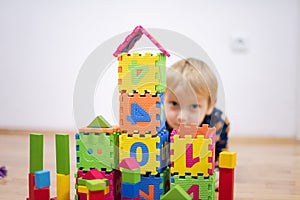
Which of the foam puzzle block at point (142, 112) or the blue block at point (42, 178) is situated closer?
the blue block at point (42, 178)

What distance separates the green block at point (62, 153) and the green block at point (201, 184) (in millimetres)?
217

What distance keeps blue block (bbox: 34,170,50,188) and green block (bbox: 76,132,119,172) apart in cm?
13

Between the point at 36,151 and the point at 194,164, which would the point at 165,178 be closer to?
the point at 194,164

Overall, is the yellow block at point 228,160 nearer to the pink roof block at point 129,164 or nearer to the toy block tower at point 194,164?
the toy block tower at point 194,164

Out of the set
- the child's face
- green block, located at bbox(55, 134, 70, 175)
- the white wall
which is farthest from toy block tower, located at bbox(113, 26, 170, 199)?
the white wall

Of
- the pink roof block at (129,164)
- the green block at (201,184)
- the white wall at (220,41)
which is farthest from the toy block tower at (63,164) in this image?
the white wall at (220,41)

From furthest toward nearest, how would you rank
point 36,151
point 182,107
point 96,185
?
point 182,107, point 36,151, point 96,185

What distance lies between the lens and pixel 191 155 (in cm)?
78

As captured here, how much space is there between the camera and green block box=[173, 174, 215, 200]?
78 centimetres

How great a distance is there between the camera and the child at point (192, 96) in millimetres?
1278

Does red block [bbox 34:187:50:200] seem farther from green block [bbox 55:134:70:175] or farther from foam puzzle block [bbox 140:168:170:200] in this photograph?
foam puzzle block [bbox 140:168:170:200]

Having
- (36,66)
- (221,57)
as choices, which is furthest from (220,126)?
(36,66)

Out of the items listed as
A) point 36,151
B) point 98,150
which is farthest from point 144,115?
point 36,151

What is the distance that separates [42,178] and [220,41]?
1510 millimetres
